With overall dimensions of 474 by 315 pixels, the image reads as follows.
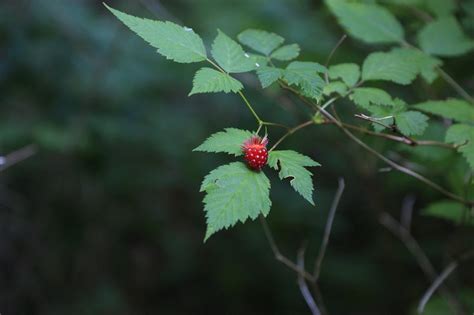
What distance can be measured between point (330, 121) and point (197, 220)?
2.79 meters

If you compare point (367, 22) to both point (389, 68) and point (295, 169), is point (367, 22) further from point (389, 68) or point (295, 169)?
point (295, 169)

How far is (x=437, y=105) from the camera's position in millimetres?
1670

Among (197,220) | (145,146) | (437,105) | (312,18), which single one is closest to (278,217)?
(197,220)

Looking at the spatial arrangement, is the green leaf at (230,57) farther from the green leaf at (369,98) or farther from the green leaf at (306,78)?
the green leaf at (369,98)

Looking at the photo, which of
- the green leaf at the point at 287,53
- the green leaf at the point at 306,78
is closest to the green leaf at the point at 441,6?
the green leaf at the point at 287,53

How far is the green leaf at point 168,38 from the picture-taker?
124cm

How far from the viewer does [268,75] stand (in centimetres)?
124

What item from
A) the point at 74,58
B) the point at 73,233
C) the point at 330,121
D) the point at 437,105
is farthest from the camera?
the point at 73,233

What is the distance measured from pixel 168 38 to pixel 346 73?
0.62m

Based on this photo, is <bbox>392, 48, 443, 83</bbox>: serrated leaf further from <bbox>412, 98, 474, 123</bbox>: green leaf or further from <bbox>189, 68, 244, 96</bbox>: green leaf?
<bbox>189, 68, 244, 96</bbox>: green leaf

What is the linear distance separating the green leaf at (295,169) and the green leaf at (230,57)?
0.81ft

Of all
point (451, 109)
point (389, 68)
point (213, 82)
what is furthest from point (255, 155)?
point (451, 109)

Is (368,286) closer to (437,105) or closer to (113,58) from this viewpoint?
(437,105)

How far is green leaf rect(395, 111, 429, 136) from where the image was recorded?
138 centimetres
